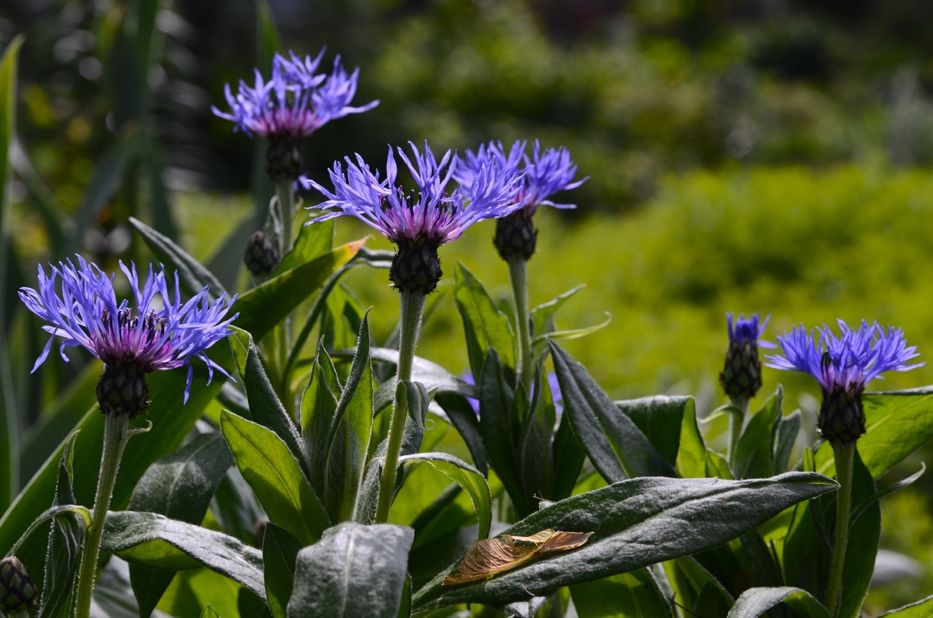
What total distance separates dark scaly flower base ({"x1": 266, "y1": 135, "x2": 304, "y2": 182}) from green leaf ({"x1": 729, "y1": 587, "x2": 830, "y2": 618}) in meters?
0.42

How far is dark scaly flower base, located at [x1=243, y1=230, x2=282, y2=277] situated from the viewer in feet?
2.66

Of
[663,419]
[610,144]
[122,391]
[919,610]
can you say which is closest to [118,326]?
[122,391]

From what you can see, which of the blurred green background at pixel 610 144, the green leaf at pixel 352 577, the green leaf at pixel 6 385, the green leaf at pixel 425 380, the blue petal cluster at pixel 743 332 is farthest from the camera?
the blurred green background at pixel 610 144

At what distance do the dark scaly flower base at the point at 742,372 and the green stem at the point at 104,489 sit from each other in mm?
421

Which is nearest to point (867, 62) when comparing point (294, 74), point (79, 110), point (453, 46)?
point (453, 46)

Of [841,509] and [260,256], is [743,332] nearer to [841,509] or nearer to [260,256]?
[841,509]

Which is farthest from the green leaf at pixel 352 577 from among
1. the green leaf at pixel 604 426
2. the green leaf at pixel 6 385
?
the green leaf at pixel 6 385

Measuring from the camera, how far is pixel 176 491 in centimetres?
72

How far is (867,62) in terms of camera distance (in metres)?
13.5

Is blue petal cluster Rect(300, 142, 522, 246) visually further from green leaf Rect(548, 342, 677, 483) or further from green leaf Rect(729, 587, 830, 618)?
green leaf Rect(729, 587, 830, 618)

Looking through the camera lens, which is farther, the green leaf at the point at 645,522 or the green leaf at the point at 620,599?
the green leaf at the point at 620,599

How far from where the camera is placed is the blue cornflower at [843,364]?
66cm

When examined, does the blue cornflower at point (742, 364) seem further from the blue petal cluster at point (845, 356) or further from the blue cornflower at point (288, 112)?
the blue cornflower at point (288, 112)

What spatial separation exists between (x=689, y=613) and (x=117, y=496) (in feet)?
1.25
